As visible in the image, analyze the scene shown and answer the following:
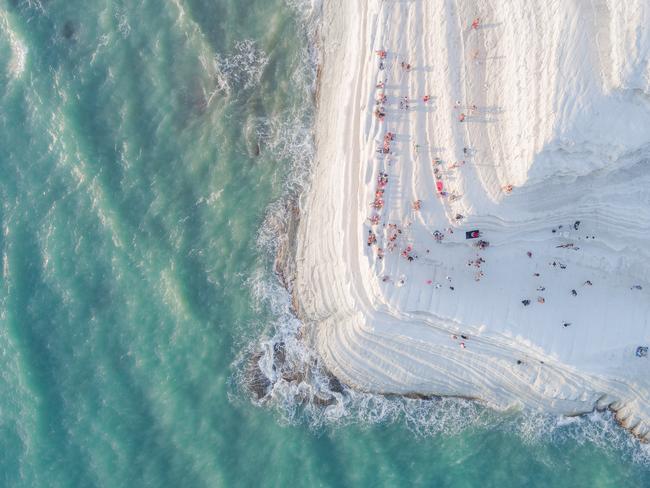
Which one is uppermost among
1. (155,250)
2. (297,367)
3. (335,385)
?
(155,250)

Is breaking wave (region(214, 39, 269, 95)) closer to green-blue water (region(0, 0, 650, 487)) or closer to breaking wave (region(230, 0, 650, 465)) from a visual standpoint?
green-blue water (region(0, 0, 650, 487))

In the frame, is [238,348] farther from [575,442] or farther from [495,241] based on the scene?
[575,442]

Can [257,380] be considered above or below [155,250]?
below

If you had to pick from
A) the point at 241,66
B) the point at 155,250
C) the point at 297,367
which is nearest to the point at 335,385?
the point at 297,367

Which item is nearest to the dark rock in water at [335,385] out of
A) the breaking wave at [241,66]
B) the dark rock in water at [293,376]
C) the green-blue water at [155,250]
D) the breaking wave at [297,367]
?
the breaking wave at [297,367]

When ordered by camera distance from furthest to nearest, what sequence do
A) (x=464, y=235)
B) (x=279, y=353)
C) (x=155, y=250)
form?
(x=279, y=353)
(x=155, y=250)
(x=464, y=235)

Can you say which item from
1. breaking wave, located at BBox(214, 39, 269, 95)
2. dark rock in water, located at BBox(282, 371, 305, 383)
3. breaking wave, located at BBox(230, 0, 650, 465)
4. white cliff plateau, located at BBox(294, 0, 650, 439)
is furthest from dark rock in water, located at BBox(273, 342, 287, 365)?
breaking wave, located at BBox(214, 39, 269, 95)

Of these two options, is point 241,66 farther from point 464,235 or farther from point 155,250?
point 464,235
